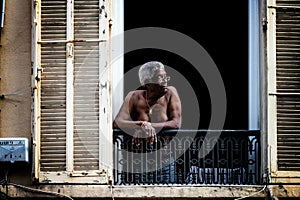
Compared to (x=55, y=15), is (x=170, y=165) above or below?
below

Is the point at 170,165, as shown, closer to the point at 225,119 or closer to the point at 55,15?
the point at 225,119

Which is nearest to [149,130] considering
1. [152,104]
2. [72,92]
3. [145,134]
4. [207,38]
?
[145,134]

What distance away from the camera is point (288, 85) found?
9.71 meters

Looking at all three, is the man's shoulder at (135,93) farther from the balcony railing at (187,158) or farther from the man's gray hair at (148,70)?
the balcony railing at (187,158)

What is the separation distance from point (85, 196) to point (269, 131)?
6.76 feet

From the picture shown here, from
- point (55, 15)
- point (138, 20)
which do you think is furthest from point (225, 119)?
point (55, 15)

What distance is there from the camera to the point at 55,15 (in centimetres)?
977

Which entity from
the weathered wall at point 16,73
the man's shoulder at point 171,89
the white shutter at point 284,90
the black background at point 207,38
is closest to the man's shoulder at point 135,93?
the man's shoulder at point 171,89

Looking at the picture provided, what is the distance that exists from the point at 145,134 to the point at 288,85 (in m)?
1.61

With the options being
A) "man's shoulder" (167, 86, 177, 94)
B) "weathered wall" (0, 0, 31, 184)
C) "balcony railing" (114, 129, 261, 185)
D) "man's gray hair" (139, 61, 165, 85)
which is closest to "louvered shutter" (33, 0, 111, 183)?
"weathered wall" (0, 0, 31, 184)

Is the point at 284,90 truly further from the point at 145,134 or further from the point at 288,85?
the point at 145,134

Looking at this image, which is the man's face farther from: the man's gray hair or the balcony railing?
the balcony railing

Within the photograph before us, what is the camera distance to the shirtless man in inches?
388

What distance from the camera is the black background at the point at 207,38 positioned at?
10.6m
